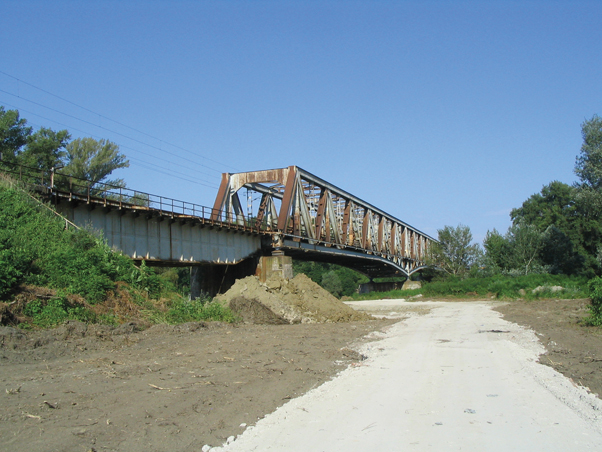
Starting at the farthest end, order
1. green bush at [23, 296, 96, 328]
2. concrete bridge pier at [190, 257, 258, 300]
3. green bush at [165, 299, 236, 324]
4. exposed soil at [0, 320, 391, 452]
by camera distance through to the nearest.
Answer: concrete bridge pier at [190, 257, 258, 300]
green bush at [165, 299, 236, 324]
green bush at [23, 296, 96, 328]
exposed soil at [0, 320, 391, 452]

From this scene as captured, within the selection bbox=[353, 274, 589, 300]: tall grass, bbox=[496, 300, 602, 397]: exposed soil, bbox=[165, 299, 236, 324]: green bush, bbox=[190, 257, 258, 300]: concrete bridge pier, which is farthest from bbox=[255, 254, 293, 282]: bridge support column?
bbox=[353, 274, 589, 300]: tall grass

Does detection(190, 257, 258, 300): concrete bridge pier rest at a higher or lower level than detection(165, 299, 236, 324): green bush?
higher

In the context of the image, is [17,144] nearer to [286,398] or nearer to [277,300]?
[277,300]

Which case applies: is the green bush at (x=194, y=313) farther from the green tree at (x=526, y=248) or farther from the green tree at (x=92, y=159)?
the green tree at (x=526, y=248)

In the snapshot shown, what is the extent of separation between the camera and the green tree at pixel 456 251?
8988 cm

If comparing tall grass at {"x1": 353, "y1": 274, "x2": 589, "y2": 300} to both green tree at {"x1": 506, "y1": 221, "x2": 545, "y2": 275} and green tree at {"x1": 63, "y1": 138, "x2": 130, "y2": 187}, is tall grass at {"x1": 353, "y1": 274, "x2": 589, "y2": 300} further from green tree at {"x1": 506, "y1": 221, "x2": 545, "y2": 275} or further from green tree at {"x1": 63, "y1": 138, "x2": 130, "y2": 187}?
green tree at {"x1": 63, "y1": 138, "x2": 130, "y2": 187}

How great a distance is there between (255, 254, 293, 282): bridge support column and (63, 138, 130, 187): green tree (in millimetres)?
22853

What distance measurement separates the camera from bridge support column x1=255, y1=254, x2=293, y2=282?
134 ft

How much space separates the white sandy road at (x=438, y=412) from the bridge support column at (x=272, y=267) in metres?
28.3

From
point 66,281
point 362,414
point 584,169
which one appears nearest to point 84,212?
point 66,281

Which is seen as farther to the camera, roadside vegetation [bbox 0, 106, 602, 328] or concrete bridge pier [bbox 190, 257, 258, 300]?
concrete bridge pier [bbox 190, 257, 258, 300]

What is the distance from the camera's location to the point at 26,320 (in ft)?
44.1

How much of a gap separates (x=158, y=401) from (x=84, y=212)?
20510 millimetres

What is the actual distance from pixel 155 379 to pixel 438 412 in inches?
207
